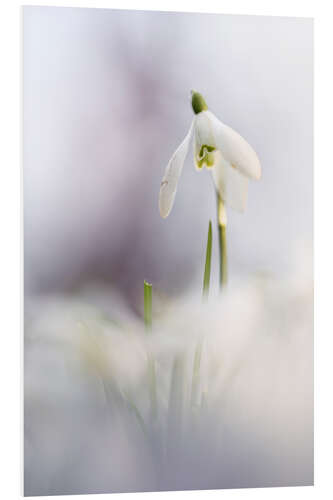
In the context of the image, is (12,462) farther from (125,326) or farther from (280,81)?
(280,81)

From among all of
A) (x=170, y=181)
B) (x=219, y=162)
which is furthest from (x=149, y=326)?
(x=219, y=162)

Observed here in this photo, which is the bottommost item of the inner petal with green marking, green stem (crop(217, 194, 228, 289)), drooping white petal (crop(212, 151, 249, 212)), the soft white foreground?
the soft white foreground

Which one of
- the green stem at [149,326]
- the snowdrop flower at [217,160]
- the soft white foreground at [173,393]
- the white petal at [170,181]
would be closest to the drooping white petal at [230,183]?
the snowdrop flower at [217,160]

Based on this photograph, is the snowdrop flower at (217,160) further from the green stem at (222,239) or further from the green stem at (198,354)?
the green stem at (198,354)

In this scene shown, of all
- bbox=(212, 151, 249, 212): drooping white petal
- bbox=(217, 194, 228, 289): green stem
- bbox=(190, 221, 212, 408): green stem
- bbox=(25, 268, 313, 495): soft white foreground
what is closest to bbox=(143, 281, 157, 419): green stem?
bbox=(25, 268, 313, 495): soft white foreground

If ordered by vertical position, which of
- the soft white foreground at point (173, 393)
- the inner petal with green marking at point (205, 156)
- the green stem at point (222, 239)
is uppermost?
the inner petal with green marking at point (205, 156)

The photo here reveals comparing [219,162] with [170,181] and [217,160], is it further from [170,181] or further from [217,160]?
[170,181]

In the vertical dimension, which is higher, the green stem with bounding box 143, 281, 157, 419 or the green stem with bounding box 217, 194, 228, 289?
the green stem with bounding box 217, 194, 228, 289

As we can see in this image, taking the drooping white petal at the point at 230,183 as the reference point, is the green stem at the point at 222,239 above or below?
below

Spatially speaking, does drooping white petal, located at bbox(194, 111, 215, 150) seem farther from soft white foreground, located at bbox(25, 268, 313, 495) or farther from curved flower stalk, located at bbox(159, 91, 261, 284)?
soft white foreground, located at bbox(25, 268, 313, 495)
